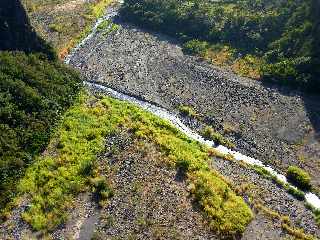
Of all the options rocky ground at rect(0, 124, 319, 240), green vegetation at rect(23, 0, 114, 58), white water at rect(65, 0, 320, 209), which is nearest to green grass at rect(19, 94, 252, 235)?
rocky ground at rect(0, 124, 319, 240)

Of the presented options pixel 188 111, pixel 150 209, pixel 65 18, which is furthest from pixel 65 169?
pixel 65 18

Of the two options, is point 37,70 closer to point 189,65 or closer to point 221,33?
point 189,65

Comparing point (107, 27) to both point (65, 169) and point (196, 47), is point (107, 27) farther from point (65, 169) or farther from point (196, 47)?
point (65, 169)

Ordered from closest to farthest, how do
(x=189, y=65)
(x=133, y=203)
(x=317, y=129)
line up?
1. (x=133, y=203)
2. (x=317, y=129)
3. (x=189, y=65)

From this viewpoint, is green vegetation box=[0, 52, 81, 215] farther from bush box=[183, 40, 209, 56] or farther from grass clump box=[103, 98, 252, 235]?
bush box=[183, 40, 209, 56]

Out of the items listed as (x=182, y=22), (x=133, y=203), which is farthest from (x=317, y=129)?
(x=182, y=22)

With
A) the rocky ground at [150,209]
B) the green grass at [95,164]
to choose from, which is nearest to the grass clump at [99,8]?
the green grass at [95,164]
